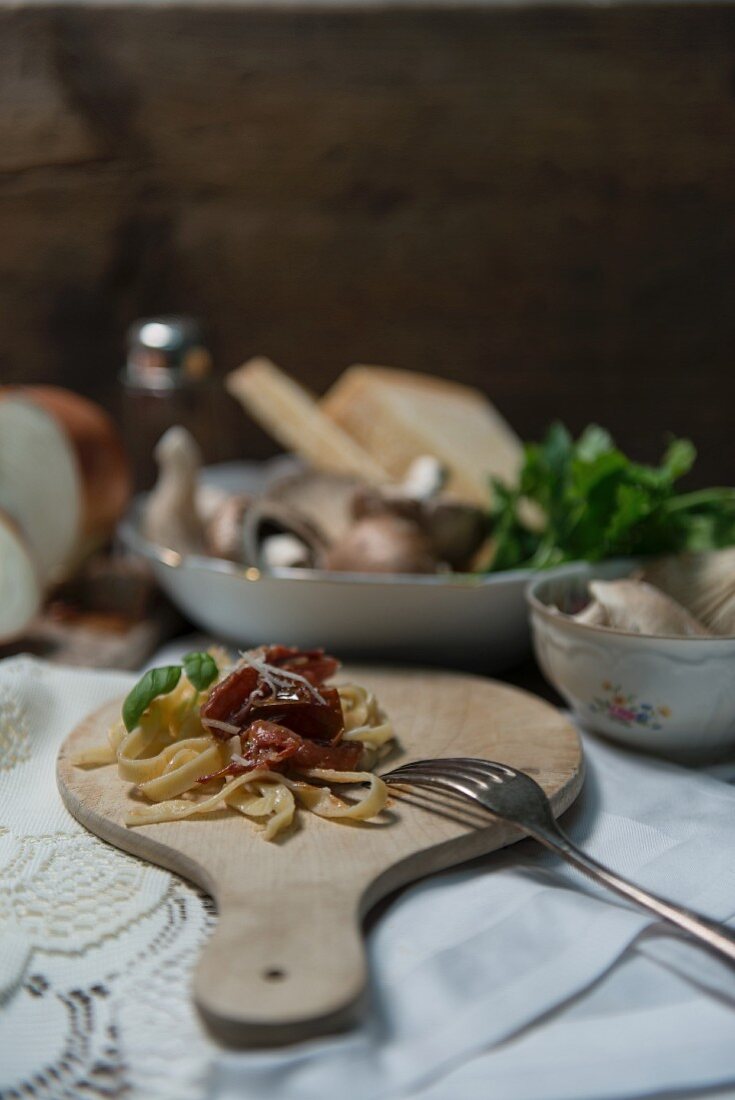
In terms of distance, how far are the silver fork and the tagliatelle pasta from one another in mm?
52

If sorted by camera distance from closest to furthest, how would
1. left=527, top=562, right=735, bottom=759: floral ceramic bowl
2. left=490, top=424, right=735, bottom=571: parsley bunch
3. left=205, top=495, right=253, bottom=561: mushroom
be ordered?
left=527, top=562, right=735, bottom=759: floral ceramic bowl, left=490, top=424, right=735, bottom=571: parsley bunch, left=205, top=495, right=253, bottom=561: mushroom

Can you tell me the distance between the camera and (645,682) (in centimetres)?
104

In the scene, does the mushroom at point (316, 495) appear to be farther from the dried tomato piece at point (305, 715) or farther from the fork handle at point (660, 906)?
the fork handle at point (660, 906)

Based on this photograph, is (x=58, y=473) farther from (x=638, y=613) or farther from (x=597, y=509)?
(x=638, y=613)

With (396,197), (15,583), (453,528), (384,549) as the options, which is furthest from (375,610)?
(396,197)

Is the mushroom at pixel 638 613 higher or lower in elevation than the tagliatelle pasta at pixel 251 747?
higher

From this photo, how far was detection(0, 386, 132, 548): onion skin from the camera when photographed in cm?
160

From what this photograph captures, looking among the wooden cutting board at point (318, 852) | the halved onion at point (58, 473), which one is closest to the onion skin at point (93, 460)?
the halved onion at point (58, 473)

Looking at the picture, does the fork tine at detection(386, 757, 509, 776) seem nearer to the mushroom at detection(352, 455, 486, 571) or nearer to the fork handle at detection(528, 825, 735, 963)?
the fork handle at detection(528, 825, 735, 963)

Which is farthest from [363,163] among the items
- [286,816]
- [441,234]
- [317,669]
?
[286,816]

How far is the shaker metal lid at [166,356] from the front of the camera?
1664 millimetres

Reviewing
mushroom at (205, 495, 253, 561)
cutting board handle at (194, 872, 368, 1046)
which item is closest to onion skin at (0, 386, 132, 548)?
mushroom at (205, 495, 253, 561)

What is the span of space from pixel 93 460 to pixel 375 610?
0.58 metres

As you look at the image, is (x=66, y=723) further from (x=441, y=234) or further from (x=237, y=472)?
(x=441, y=234)
